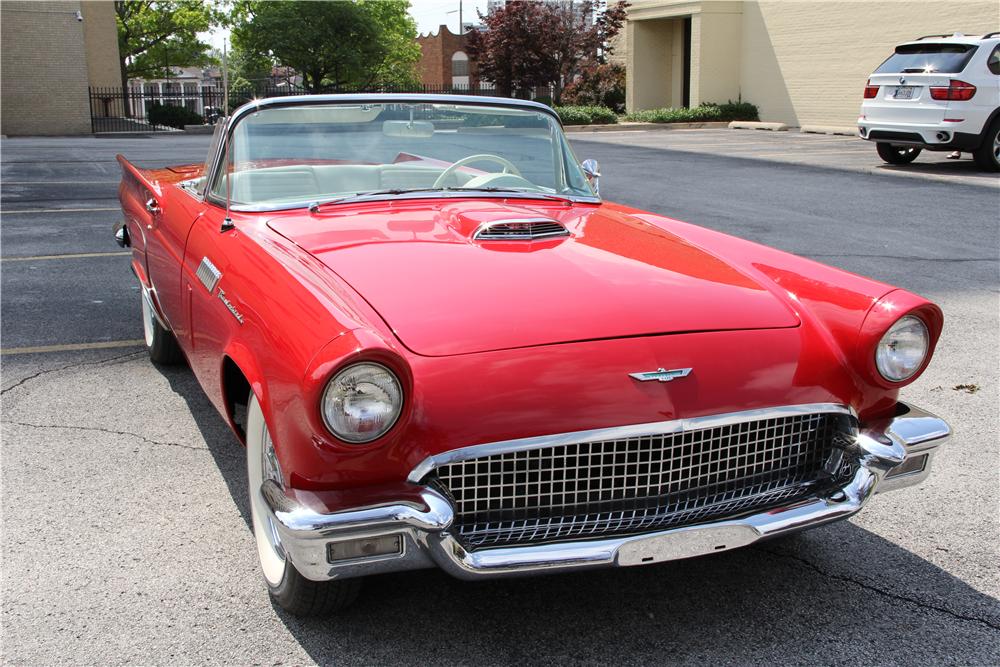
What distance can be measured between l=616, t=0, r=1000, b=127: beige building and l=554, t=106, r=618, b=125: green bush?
2.55m

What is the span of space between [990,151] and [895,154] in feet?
5.26

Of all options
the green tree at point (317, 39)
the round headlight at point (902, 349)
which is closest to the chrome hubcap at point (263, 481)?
the round headlight at point (902, 349)

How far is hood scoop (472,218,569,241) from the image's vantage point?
321 cm

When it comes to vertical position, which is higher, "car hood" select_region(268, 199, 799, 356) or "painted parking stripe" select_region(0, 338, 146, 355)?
"car hood" select_region(268, 199, 799, 356)

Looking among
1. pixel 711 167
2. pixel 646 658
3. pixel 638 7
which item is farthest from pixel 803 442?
pixel 638 7

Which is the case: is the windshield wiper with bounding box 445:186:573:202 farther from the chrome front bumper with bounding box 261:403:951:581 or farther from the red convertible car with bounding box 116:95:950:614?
the chrome front bumper with bounding box 261:403:951:581

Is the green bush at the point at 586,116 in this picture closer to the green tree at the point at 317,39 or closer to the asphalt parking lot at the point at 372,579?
the green tree at the point at 317,39

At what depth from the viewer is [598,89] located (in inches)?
1215

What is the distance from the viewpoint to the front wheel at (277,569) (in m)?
2.60

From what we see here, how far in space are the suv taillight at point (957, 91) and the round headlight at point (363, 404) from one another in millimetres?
12585

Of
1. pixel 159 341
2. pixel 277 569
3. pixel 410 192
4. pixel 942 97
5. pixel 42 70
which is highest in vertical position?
pixel 42 70

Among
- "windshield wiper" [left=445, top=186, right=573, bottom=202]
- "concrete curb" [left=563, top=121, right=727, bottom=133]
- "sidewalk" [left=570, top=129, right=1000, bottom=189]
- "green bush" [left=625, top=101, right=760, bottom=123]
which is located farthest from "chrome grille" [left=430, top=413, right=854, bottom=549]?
"green bush" [left=625, top=101, right=760, bottom=123]

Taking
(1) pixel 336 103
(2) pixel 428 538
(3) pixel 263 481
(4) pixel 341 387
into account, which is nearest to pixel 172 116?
(1) pixel 336 103

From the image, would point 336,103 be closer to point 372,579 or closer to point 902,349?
point 372,579
